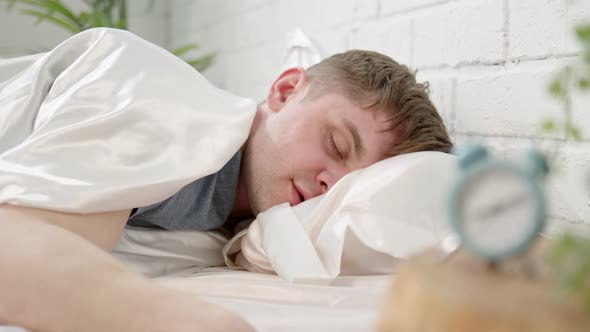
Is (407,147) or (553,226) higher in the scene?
(407,147)

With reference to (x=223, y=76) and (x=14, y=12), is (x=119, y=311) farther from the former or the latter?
(x=14, y=12)

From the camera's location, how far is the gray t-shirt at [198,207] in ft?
3.48

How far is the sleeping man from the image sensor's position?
0.67m

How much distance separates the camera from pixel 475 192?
40 cm

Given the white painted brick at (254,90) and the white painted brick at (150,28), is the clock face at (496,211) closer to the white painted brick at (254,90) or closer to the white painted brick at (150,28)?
the white painted brick at (254,90)

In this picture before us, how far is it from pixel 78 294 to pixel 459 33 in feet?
2.88

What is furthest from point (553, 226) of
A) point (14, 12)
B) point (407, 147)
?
point (14, 12)

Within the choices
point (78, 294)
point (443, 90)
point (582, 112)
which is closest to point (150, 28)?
point (443, 90)

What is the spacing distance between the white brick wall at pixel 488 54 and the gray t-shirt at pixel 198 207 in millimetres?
450

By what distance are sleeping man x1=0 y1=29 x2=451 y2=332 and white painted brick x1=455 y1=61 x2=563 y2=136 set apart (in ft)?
0.27

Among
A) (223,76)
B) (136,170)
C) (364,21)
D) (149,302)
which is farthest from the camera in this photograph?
(223,76)

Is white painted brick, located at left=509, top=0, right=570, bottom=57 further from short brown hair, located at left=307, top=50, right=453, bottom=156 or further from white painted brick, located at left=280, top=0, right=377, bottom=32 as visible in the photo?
white painted brick, located at left=280, top=0, right=377, bottom=32

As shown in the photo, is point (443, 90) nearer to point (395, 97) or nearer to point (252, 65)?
point (395, 97)

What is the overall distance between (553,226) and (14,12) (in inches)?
88.2
